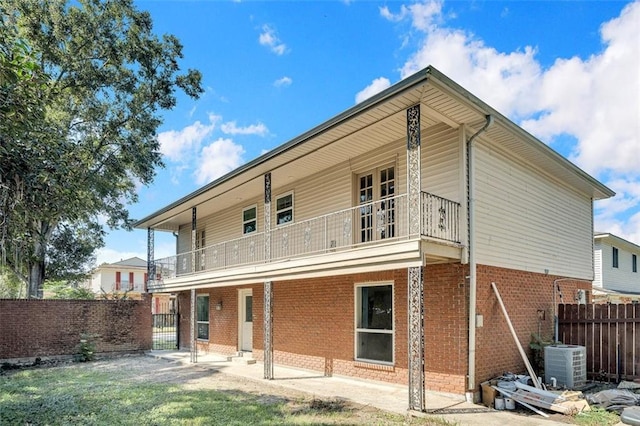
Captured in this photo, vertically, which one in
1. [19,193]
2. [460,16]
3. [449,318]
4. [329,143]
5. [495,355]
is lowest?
[495,355]

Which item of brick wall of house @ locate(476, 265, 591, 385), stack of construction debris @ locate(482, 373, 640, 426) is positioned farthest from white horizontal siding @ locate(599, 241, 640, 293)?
stack of construction debris @ locate(482, 373, 640, 426)

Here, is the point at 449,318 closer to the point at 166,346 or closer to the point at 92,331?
the point at 92,331

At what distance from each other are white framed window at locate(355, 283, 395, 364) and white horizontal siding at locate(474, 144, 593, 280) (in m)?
2.54

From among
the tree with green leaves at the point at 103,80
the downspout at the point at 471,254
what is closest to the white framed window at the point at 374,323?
the downspout at the point at 471,254

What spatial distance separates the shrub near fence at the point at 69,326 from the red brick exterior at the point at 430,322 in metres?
6.20

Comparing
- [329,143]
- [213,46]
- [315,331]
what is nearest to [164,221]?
[213,46]

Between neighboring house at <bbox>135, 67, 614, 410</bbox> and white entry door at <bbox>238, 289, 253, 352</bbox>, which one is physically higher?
neighboring house at <bbox>135, 67, 614, 410</bbox>

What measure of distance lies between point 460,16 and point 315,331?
30.3 ft

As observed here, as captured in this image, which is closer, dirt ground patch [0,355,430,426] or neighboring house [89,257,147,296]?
dirt ground patch [0,355,430,426]

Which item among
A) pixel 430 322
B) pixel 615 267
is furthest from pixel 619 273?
pixel 430 322

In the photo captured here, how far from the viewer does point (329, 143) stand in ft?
33.7

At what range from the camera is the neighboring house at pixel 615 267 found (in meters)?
23.4

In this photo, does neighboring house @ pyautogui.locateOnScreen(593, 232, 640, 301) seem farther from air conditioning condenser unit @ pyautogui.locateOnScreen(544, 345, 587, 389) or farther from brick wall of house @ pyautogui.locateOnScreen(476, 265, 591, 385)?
air conditioning condenser unit @ pyautogui.locateOnScreen(544, 345, 587, 389)

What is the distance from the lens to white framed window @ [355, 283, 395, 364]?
10344 millimetres
